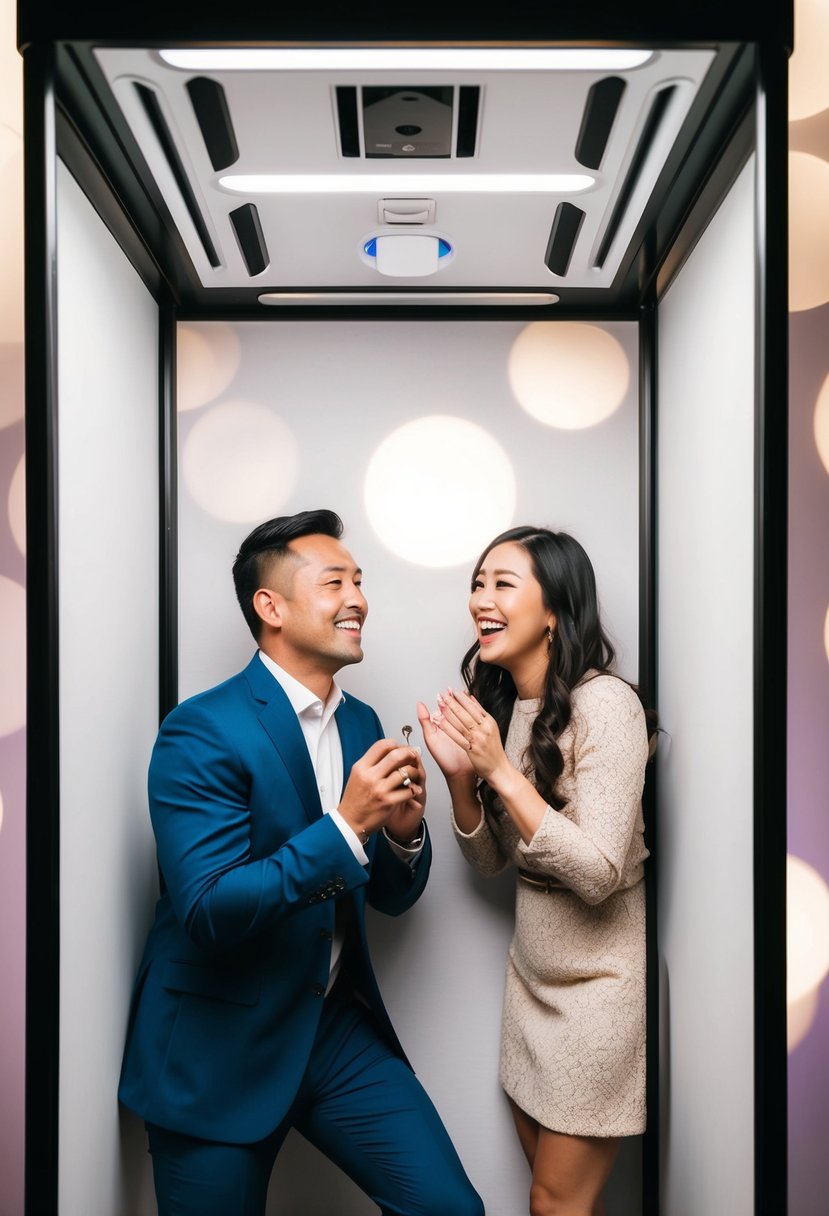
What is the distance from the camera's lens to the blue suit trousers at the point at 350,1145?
155cm

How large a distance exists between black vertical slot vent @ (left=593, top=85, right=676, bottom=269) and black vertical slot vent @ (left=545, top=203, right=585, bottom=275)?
55 millimetres

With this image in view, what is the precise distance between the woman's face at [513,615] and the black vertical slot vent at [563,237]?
54 centimetres

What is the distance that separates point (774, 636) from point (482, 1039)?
1.24 m

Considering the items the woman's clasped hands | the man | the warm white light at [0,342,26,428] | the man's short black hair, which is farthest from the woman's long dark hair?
the warm white light at [0,342,26,428]

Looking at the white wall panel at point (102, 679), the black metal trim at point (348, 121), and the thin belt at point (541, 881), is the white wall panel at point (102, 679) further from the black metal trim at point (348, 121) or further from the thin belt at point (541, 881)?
the thin belt at point (541, 881)

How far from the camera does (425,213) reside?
162 centimetres

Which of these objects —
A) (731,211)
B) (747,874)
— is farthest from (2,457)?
(747,874)

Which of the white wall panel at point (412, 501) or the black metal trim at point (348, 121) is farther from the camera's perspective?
the white wall panel at point (412, 501)

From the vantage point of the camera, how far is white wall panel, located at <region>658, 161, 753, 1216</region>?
Answer: 1.31 meters

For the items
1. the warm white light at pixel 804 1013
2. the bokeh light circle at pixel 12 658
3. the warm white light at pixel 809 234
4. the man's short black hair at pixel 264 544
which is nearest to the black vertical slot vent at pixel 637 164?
the warm white light at pixel 809 234

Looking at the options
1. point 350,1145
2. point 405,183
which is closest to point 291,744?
point 350,1145

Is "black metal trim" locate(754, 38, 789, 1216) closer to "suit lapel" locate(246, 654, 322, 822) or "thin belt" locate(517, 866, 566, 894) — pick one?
"thin belt" locate(517, 866, 566, 894)

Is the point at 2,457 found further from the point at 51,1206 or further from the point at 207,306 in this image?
the point at 51,1206

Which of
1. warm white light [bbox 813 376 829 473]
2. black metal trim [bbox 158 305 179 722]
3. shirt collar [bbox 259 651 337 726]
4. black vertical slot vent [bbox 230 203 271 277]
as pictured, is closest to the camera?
black vertical slot vent [bbox 230 203 271 277]
